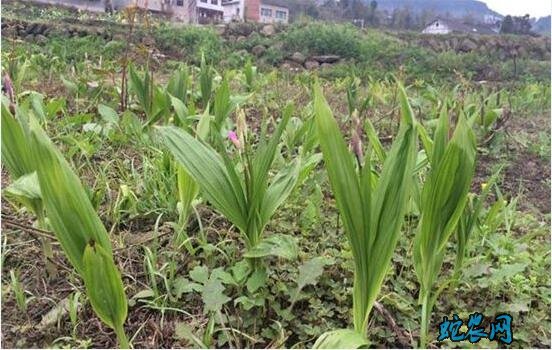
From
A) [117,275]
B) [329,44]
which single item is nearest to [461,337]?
[117,275]

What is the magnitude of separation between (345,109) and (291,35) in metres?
9.43

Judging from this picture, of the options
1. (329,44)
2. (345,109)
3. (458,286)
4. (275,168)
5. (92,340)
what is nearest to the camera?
(92,340)

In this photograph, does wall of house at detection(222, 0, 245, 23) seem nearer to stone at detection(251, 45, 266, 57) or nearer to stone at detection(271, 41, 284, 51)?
stone at detection(271, 41, 284, 51)

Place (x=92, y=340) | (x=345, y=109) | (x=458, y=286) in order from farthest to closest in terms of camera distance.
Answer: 1. (x=345, y=109)
2. (x=458, y=286)
3. (x=92, y=340)

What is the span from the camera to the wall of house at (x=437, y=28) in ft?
60.7

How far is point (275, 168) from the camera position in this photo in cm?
191

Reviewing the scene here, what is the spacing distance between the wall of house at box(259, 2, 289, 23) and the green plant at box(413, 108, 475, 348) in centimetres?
1525

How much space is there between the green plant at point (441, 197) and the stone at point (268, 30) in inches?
510

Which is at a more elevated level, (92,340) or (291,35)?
(291,35)

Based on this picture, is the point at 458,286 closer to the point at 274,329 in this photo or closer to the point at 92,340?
the point at 274,329

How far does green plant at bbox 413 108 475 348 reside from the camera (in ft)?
3.09

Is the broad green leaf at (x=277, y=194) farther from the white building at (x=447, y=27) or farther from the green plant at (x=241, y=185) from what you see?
the white building at (x=447, y=27)

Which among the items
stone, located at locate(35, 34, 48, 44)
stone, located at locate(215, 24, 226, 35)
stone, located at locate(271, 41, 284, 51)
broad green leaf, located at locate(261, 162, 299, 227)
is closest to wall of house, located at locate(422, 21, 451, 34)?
stone, located at locate(271, 41, 284, 51)

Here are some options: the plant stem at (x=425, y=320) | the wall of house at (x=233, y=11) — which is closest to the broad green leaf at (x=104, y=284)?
the plant stem at (x=425, y=320)
